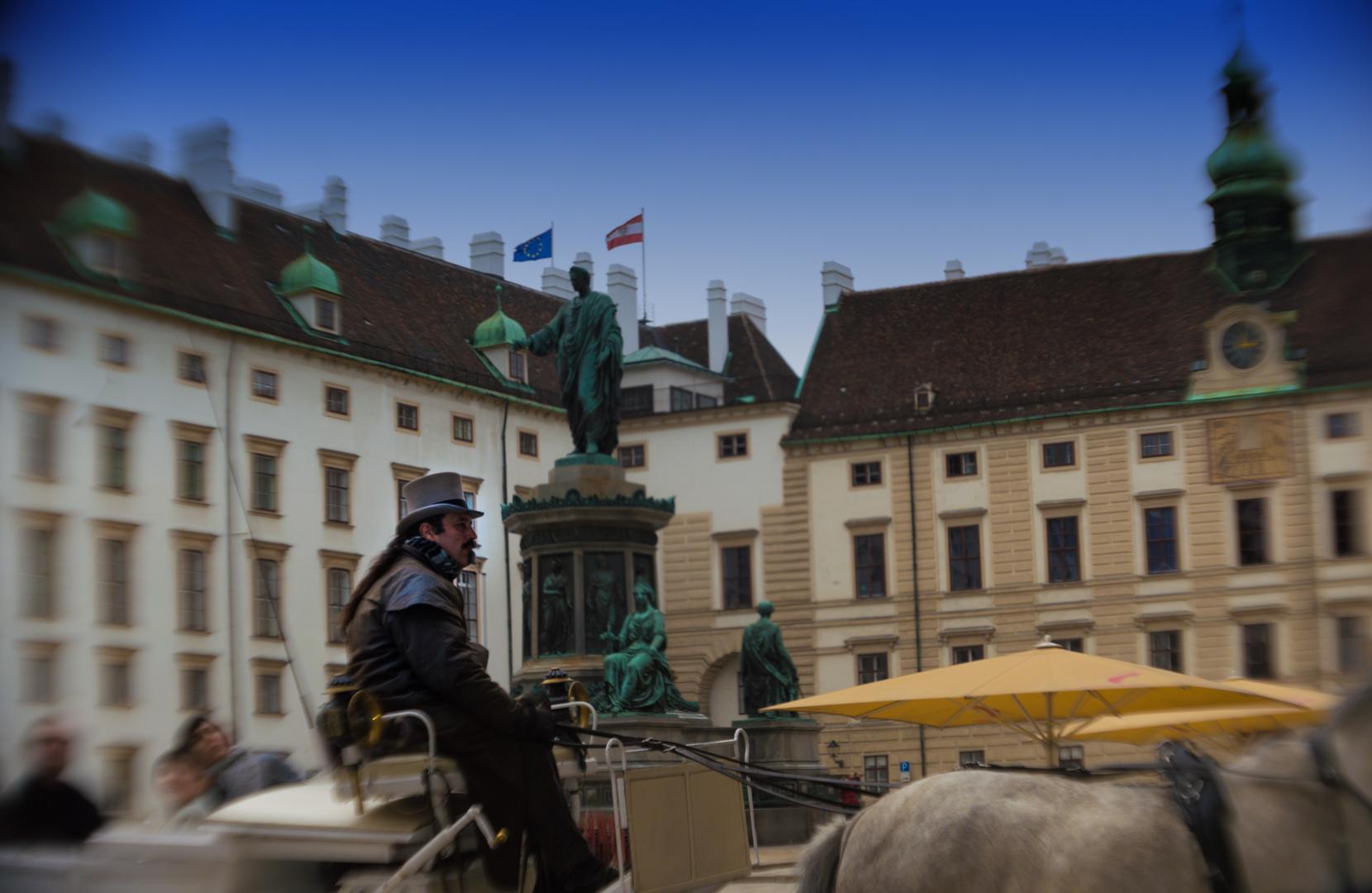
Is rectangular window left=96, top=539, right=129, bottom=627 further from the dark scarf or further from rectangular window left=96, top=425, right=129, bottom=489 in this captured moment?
the dark scarf

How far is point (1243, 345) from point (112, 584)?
45978 mm

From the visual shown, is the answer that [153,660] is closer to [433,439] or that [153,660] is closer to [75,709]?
[75,709]

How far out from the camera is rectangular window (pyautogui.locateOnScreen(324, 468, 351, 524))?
128 feet

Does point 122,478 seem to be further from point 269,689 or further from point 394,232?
point 394,232

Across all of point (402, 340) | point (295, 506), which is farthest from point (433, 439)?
point (295, 506)

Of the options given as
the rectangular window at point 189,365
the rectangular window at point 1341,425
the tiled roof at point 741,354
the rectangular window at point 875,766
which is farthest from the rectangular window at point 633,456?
the rectangular window at point 189,365

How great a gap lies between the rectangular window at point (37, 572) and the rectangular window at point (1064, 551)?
46.9 meters

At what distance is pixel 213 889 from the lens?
16.1 ft

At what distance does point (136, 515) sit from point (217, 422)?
0.92 ft

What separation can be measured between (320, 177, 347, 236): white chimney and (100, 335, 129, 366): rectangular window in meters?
47.5

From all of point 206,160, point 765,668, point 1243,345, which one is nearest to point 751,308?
point 1243,345

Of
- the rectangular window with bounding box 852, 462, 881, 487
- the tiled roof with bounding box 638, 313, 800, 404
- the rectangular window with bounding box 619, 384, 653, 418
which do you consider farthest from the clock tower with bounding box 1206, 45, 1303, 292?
the rectangular window with bounding box 619, 384, 653, 418

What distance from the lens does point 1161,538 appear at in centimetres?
4781

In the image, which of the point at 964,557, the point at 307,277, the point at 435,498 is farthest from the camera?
the point at 964,557
